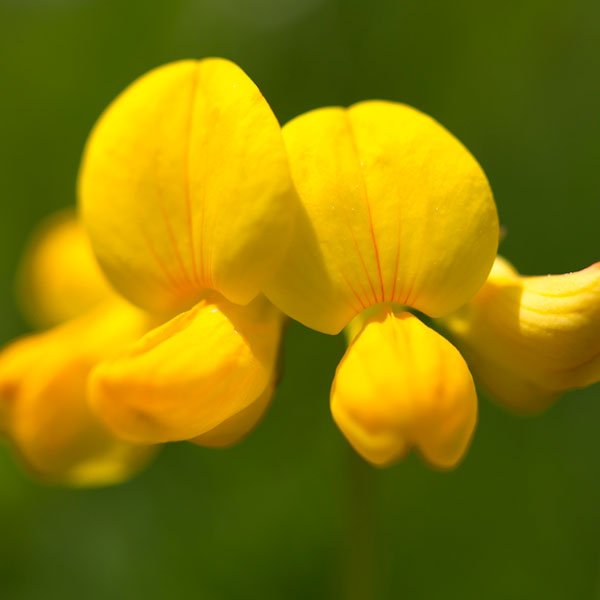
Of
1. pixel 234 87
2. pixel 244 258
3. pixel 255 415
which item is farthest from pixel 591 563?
pixel 234 87

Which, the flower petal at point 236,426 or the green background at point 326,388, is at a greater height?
the flower petal at point 236,426

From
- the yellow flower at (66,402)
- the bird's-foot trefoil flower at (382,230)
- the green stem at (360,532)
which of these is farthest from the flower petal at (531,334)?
the yellow flower at (66,402)

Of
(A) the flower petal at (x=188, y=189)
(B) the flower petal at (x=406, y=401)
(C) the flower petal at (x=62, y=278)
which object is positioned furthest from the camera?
(C) the flower petal at (x=62, y=278)

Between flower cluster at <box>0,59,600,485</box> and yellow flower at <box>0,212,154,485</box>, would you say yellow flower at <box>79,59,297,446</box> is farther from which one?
yellow flower at <box>0,212,154,485</box>

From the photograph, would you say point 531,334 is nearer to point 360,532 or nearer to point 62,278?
point 360,532

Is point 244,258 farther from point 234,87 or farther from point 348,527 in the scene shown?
point 348,527

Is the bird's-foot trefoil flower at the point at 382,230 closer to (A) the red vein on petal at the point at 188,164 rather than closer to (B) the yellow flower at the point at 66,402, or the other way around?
(A) the red vein on petal at the point at 188,164
